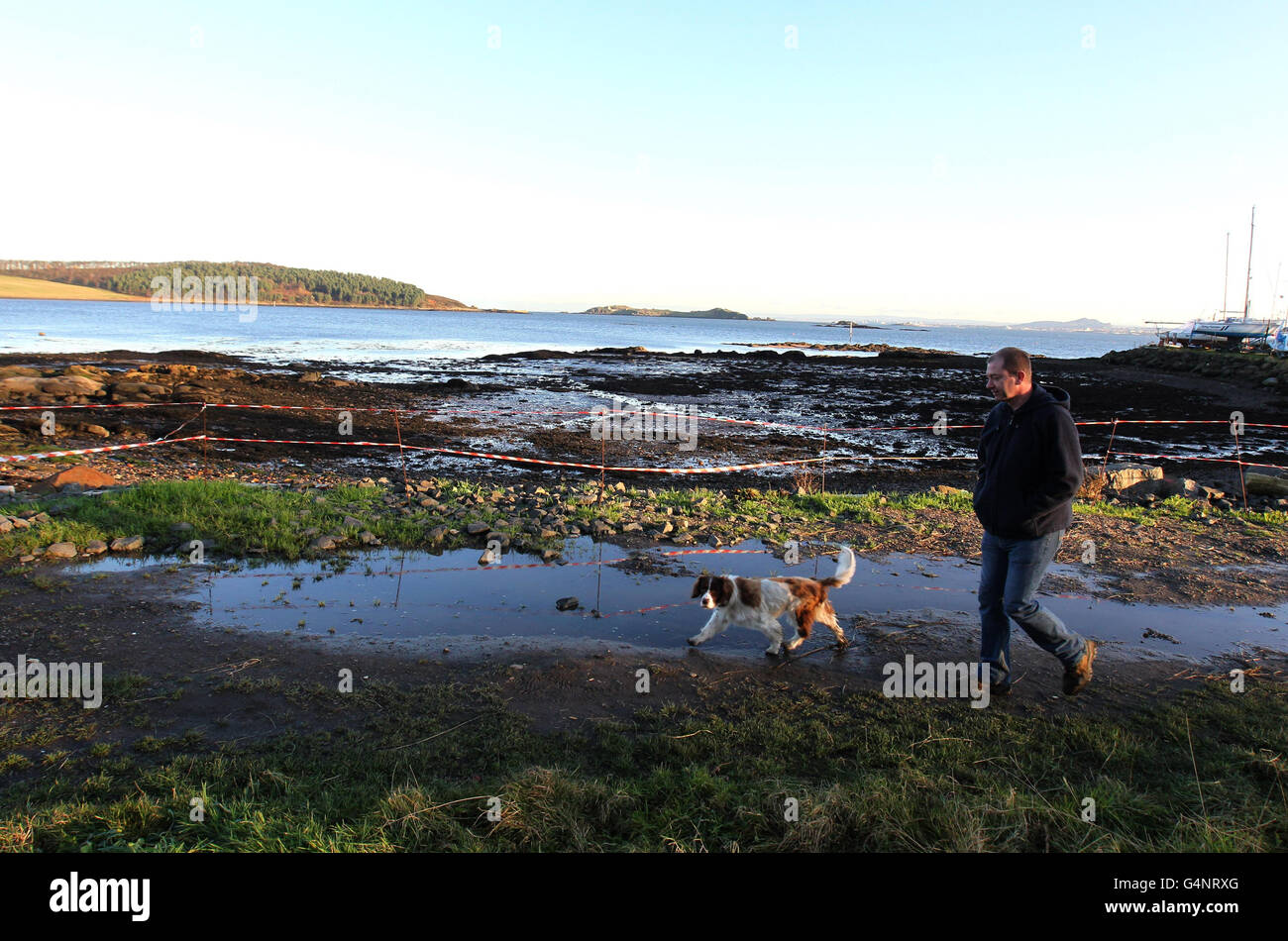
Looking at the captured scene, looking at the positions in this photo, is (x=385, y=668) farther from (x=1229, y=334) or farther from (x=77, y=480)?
(x=1229, y=334)

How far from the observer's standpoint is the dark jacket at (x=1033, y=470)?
434 centimetres

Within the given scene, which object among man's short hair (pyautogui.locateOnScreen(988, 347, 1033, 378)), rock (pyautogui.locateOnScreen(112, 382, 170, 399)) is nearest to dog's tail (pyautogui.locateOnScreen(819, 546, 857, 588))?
man's short hair (pyautogui.locateOnScreen(988, 347, 1033, 378))

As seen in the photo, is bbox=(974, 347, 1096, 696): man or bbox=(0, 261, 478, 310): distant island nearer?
bbox=(974, 347, 1096, 696): man

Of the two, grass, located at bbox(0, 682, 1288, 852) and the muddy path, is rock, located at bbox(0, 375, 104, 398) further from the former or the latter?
grass, located at bbox(0, 682, 1288, 852)

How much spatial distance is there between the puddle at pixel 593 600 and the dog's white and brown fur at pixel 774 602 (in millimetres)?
263

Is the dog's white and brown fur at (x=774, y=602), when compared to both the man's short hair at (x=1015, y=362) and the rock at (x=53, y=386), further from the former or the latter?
the rock at (x=53, y=386)

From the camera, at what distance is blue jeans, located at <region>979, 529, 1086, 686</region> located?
14.9 feet

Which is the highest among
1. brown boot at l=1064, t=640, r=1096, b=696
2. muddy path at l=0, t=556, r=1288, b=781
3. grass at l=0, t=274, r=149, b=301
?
grass at l=0, t=274, r=149, b=301

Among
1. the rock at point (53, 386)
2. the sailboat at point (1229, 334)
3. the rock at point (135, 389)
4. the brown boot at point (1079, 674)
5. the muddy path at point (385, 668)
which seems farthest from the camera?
the sailboat at point (1229, 334)

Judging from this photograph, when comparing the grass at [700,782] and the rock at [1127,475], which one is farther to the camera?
the rock at [1127,475]

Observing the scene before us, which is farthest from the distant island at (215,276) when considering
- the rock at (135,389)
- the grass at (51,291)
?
the rock at (135,389)

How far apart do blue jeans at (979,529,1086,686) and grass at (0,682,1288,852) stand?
1.55ft

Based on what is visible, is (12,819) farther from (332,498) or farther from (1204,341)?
(1204,341)
